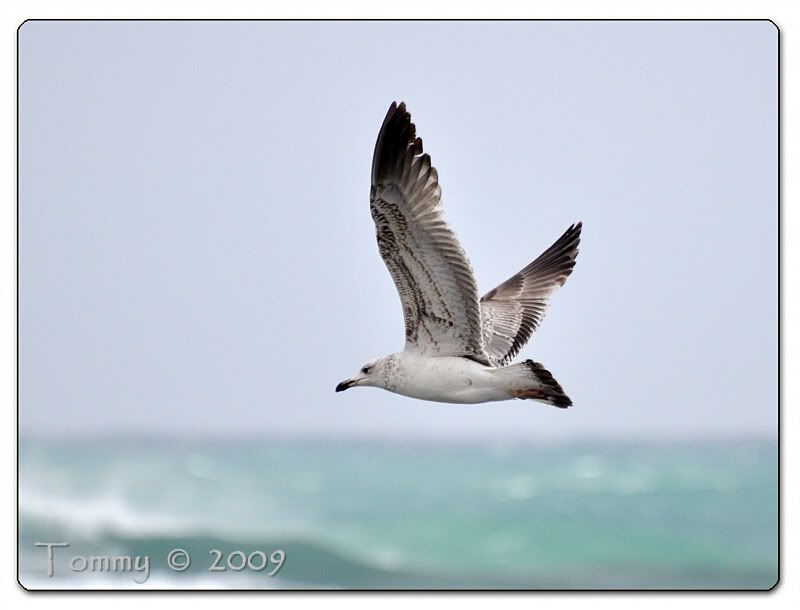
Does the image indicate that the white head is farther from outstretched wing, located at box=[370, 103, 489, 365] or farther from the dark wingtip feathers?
Result: the dark wingtip feathers

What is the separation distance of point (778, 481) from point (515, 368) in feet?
6.05

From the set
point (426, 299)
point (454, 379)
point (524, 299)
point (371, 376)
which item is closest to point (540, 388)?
point (454, 379)

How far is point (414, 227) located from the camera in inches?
177

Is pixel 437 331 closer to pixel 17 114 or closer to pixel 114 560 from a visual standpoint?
pixel 114 560

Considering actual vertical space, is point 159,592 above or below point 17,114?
below

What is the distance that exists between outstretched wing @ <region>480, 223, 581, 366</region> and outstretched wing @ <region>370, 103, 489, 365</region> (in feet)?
3.08

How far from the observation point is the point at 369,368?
500 centimetres

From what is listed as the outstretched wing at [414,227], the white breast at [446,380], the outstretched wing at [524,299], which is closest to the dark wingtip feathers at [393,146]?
the outstretched wing at [414,227]

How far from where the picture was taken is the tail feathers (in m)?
4.58

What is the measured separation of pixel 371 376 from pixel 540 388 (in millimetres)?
742

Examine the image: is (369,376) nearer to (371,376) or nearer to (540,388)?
(371,376)

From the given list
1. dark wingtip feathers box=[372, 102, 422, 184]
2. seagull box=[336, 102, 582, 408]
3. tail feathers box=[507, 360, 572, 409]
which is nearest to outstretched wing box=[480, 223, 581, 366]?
seagull box=[336, 102, 582, 408]

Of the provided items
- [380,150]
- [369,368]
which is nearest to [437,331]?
[369,368]

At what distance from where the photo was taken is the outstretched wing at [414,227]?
448cm
